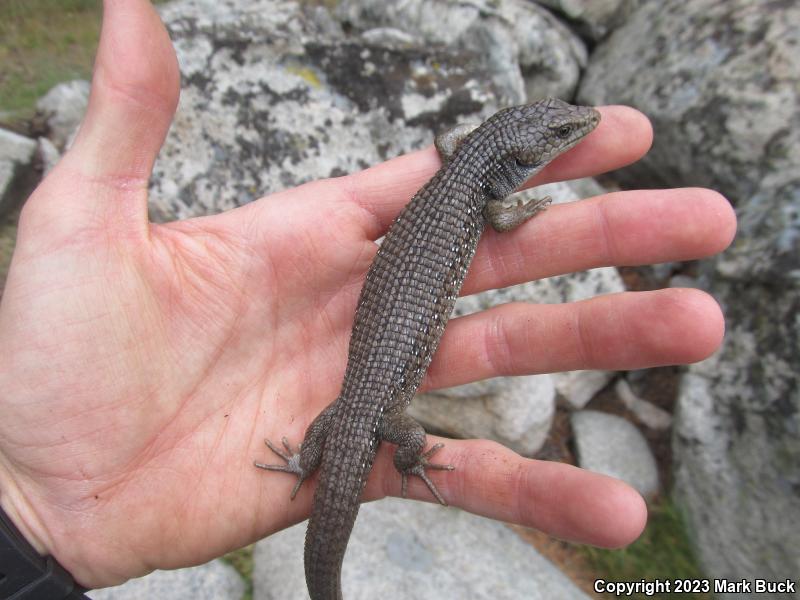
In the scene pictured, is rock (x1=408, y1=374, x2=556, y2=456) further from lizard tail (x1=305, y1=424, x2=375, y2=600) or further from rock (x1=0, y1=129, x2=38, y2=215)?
rock (x1=0, y1=129, x2=38, y2=215)

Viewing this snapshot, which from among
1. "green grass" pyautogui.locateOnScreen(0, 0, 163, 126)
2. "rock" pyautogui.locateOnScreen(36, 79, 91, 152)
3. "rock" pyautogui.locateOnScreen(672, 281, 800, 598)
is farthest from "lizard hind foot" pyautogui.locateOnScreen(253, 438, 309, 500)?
"green grass" pyautogui.locateOnScreen(0, 0, 163, 126)

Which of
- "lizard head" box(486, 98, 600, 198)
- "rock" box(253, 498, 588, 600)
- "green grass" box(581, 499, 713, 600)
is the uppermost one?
"lizard head" box(486, 98, 600, 198)

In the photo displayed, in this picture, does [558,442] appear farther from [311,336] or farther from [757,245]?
[311,336]

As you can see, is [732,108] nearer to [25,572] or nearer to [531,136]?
[531,136]

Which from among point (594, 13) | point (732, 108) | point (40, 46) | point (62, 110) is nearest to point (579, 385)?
point (732, 108)

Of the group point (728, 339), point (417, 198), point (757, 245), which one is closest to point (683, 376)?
point (728, 339)

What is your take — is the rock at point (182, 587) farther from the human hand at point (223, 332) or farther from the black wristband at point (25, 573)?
the black wristband at point (25, 573)
